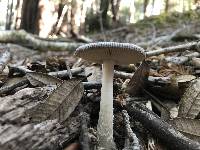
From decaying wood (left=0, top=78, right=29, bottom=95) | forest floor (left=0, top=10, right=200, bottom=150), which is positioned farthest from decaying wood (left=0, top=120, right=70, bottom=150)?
decaying wood (left=0, top=78, right=29, bottom=95)

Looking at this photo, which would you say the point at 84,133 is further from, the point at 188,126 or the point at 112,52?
the point at 188,126

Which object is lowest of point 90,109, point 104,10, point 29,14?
point 90,109

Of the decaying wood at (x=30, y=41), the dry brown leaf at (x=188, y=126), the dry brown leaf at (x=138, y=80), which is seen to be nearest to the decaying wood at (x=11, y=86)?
the dry brown leaf at (x=138, y=80)

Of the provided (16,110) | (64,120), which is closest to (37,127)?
(16,110)

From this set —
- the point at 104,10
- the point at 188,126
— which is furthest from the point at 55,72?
the point at 104,10

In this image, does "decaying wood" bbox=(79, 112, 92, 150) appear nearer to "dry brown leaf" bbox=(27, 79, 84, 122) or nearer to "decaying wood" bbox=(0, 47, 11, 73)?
"dry brown leaf" bbox=(27, 79, 84, 122)

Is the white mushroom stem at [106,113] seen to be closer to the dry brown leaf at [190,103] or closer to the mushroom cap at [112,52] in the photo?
the mushroom cap at [112,52]
